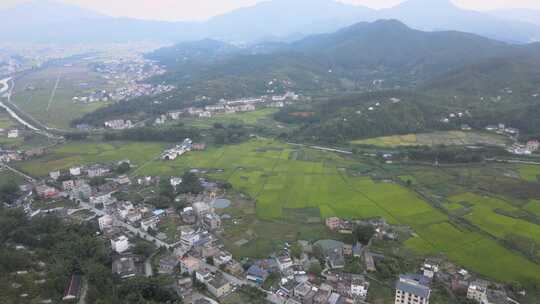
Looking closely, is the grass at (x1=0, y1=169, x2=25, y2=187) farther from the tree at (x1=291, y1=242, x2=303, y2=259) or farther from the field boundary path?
the field boundary path

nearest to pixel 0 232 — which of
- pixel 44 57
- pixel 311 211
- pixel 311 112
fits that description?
pixel 311 211

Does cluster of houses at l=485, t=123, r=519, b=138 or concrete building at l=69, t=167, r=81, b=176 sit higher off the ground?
cluster of houses at l=485, t=123, r=519, b=138

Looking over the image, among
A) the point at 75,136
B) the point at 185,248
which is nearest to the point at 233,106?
the point at 75,136

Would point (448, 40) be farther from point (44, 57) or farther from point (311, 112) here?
point (44, 57)

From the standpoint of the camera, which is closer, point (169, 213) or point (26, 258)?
point (26, 258)

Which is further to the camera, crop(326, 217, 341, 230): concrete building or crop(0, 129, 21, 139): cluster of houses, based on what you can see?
crop(0, 129, 21, 139): cluster of houses

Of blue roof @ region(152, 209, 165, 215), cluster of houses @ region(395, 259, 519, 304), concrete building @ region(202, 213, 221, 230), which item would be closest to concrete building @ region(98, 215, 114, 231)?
blue roof @ region(152, 209, 165, 215)

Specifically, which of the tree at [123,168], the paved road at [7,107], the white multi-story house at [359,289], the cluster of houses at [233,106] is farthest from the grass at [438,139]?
the paved road at [7,107]
